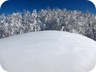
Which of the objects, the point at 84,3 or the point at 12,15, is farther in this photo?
the point at 12,15

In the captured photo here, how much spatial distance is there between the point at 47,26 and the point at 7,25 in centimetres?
225

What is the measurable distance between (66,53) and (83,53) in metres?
0.27

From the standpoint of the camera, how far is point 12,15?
13.9 metres

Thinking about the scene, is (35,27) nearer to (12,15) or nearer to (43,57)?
(12,15)

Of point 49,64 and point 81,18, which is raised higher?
point 49,64

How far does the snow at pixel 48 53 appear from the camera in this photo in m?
3.58

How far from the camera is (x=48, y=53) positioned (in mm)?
3887

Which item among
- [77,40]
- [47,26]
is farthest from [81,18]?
[77,40]

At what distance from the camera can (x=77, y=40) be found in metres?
4.42

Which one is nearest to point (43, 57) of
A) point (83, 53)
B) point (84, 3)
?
point (83, 53)

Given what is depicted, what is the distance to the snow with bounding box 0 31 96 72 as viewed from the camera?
3.58m

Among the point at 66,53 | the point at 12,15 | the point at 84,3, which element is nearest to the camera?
the point at 66,53

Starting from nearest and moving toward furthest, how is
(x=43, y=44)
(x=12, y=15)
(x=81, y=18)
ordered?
(x=43, y=44)
(x=12, y=15)
(x=81, y=18)

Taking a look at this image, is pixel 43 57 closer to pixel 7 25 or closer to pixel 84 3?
pixel 84 3
